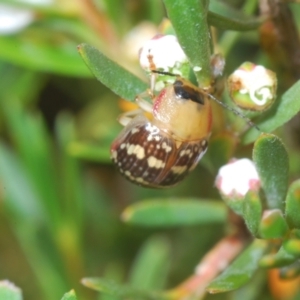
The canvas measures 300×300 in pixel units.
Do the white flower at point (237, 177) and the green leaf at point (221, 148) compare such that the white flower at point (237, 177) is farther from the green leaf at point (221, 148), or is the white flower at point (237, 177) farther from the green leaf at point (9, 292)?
the green leaf at point (9, 292)

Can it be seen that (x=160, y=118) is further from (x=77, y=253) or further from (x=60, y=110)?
(x=60, y=110)

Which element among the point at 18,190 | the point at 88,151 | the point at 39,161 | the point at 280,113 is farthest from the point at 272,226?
the point at 18,190

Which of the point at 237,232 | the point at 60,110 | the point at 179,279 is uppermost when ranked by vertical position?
the point at 60,110

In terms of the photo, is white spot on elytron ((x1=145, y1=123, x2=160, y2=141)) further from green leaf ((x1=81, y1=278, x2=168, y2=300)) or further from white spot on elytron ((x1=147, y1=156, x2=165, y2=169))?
green leaf ((x1=81, y1=278, x2=168, y2=300))

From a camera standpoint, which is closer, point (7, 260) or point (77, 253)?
point (77, 253)

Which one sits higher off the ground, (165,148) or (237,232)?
(165,148)

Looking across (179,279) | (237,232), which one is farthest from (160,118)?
(179,279)

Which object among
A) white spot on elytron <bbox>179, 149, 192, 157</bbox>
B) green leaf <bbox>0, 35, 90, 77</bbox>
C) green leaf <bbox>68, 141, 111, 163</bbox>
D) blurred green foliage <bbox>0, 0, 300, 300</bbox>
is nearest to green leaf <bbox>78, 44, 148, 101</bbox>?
blurred green foliage <bbox>0, 0, 300, 300</bbox>

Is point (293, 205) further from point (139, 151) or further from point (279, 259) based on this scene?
point (139, 151)
